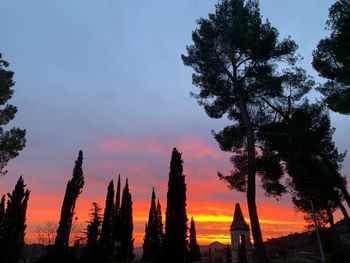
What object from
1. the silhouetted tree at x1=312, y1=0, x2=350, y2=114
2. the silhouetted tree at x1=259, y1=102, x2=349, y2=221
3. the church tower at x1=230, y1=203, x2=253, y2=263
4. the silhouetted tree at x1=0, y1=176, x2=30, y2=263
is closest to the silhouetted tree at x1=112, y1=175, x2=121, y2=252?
the silhouetted tree at x1=0, y1=176, x2=30, y2=263

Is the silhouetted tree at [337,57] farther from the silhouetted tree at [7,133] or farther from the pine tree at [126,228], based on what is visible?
the pine tree at [126,228]

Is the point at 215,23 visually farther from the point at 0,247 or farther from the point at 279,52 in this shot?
the point at 0,247

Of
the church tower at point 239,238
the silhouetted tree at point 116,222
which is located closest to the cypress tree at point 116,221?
the silhouetted tree at point 116,222

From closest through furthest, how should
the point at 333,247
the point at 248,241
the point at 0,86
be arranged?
1. the point at 0,86
2. the point at 333,247
3. the point at 248,241

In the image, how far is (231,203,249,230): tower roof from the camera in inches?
1437

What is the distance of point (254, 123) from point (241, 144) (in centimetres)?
157

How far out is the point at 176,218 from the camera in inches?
1267

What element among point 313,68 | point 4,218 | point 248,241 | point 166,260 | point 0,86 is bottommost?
point 166,260

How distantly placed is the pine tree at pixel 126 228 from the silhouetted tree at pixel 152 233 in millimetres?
2426

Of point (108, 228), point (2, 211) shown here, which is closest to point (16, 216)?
point (2, 211)

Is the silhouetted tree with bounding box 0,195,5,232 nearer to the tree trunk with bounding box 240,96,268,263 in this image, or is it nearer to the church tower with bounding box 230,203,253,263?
the church tower with bounding box 230,203,253,263

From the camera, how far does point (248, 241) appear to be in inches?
1452

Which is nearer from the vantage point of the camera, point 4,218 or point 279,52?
point 279,52

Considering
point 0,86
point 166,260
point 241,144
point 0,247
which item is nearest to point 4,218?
point 0,247
